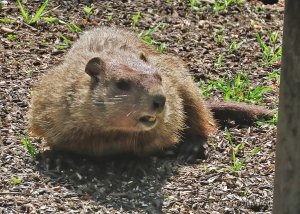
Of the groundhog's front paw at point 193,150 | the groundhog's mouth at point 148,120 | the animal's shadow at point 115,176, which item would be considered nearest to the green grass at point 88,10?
the groundhog's front paw at point 193,150

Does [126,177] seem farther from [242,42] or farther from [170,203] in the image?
[242,42]

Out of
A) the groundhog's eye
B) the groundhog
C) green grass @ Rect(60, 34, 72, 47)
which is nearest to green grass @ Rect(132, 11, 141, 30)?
green grass @ Rect(60, 34, 72, 47)

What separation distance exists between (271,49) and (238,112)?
1516 mm

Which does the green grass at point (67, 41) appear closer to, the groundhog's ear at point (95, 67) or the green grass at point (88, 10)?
the green grass at point (88, 10)

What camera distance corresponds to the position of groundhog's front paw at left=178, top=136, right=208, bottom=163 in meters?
6.54

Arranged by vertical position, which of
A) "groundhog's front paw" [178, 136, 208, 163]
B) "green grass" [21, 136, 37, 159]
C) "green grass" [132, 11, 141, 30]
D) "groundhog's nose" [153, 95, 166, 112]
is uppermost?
"green grass" [132, 11, 141, 30]

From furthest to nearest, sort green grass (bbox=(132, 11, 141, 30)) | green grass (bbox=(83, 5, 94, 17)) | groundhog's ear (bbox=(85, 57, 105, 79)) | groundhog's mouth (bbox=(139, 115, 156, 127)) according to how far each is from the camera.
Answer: green grass (bbox=(83, 5, 94, 17)), green grass (bbox=(132, 11, 141, 30)), groundhog's ear (bbox=(85, 57, 105, 79)), groundhog's mouth (bbox=(139, 115, 156, 127))

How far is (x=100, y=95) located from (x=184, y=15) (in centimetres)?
299

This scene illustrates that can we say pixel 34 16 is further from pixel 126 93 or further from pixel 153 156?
pixel 126 93

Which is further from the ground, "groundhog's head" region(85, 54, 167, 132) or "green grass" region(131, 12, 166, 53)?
"green grass" region(131, 12, 166, 53)

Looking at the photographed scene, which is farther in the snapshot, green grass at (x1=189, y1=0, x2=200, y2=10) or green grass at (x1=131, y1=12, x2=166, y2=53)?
green grass at (x1=189, y1=0, x2=200, y2=10)

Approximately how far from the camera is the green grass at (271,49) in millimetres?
8070

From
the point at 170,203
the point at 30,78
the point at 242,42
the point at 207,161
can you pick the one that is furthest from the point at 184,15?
the point at 170,203

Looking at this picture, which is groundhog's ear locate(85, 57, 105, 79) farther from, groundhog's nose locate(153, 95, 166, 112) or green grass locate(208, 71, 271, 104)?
green grass locate(208, 71, 271, 104)
